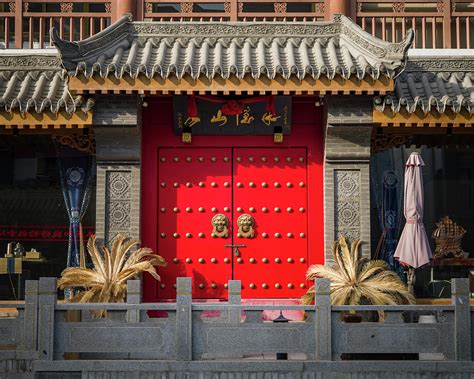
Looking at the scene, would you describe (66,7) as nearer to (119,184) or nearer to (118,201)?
(119,184)

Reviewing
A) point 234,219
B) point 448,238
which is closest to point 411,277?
Result: point 448,238

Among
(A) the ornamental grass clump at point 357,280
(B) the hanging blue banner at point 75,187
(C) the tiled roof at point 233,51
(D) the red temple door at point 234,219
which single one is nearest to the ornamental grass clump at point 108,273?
(D) the red temple door at point 234,219

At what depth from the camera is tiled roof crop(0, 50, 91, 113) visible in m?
11.0

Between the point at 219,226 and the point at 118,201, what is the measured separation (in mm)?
1611

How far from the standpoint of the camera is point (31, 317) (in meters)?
8.46

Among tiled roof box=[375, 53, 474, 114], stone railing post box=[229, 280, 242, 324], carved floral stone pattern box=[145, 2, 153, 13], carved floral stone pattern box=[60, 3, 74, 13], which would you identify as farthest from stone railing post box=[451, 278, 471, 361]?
carved floral stone pattern box=[60, 3, 74, 13]

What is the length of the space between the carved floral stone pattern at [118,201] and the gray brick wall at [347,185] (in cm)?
304

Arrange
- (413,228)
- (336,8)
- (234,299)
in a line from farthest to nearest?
(336,8)
(413,228)
(234,299)

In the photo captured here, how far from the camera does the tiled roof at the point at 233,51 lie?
35.2 ft

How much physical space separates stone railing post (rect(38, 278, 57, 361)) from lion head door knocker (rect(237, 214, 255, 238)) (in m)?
3.99

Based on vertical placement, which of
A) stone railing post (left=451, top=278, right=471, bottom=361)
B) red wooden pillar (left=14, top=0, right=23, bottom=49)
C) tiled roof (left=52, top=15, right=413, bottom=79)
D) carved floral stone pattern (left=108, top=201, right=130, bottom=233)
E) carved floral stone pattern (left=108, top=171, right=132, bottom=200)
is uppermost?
red wooden pillar (left=14, top=0, right=23, bottom=49)

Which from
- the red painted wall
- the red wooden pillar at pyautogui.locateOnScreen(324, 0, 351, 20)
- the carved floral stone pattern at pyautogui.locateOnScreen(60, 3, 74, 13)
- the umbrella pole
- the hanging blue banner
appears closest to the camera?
the umbrella pole

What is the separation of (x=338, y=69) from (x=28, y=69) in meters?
5.14

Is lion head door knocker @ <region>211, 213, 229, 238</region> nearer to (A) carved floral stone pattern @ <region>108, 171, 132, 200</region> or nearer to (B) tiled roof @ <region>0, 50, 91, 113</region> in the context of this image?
(A) carved floral stone pattern @ <region>108, 171, 132, 200</region>
